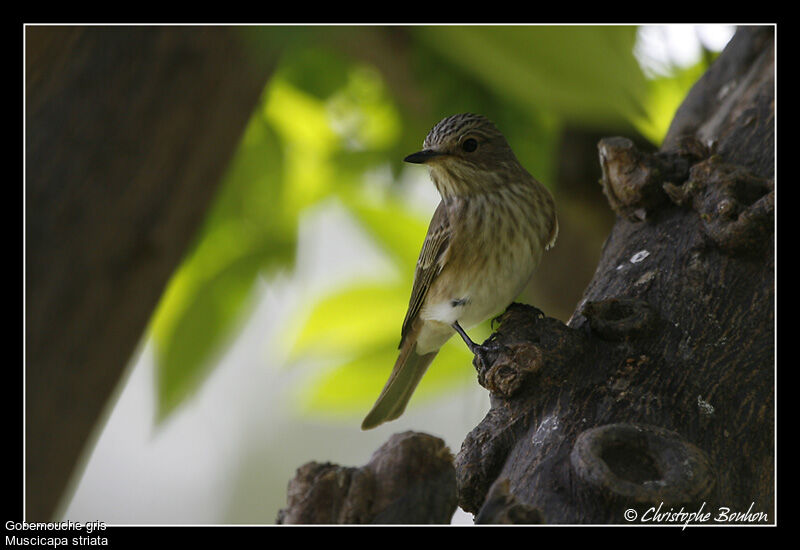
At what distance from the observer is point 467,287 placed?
2.66 meters

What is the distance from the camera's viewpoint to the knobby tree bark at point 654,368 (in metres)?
1.41

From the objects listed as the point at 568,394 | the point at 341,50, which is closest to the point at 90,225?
the point at 341,50

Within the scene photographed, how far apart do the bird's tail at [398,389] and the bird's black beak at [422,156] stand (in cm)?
57

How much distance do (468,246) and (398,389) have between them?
0.51 metres

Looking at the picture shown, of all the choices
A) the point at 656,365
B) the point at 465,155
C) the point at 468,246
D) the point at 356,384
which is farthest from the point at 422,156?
the point at 656,365

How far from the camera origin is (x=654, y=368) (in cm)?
170

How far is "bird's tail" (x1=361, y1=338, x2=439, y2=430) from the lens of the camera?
2680 millimetres

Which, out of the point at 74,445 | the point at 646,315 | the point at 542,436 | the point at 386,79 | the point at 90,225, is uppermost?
the point at 386,79

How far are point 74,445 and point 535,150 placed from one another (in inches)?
74.3

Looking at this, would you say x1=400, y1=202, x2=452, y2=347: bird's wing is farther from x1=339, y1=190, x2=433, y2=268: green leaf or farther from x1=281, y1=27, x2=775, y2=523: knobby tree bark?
x1=281, y1=27, x2=775, y2=523: knobby tree bark

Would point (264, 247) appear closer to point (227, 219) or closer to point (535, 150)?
point (227, 219)

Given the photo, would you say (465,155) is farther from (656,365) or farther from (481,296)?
(656,365)

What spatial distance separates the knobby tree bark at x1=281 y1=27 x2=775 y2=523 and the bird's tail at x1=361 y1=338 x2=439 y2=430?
29.5 inches

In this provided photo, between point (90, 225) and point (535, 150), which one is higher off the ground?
point (535, 150)
